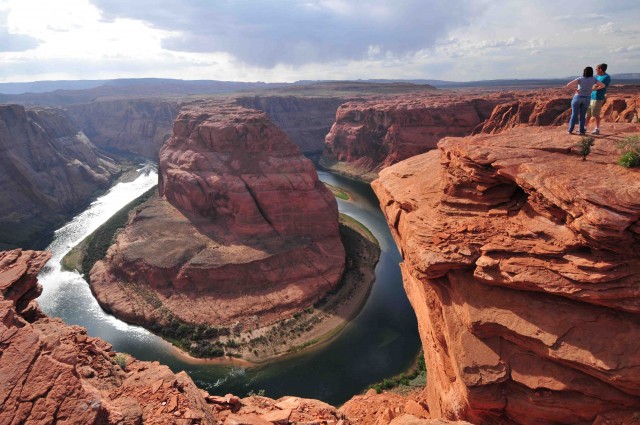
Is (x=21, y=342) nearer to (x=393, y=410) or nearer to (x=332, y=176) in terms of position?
(x=393, y=410)

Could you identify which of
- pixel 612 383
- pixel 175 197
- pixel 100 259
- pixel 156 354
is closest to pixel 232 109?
pixel 175 197

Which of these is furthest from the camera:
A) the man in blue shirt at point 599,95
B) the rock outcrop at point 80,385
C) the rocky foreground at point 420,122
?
the rocky foreground at point 420,122

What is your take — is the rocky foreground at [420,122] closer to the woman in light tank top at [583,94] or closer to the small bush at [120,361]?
the woman in light tank top at [583,94]

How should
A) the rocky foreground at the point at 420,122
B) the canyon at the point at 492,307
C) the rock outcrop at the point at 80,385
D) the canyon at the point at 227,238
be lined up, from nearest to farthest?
the rock outcrop at the point at 80,385 → the canyon at the point at 492,307 → the canyon at the point at 227,238 → the rocky foreground at the point at 420,122

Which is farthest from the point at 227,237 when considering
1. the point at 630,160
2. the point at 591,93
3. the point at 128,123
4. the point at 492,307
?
the point at 128,123

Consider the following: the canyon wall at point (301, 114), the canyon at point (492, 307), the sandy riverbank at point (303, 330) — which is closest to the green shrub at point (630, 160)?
the canyon at point (492, 307)

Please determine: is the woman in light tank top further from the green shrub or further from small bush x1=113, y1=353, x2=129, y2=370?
small bush x1=113, y1=353, x2=129, y2=370
